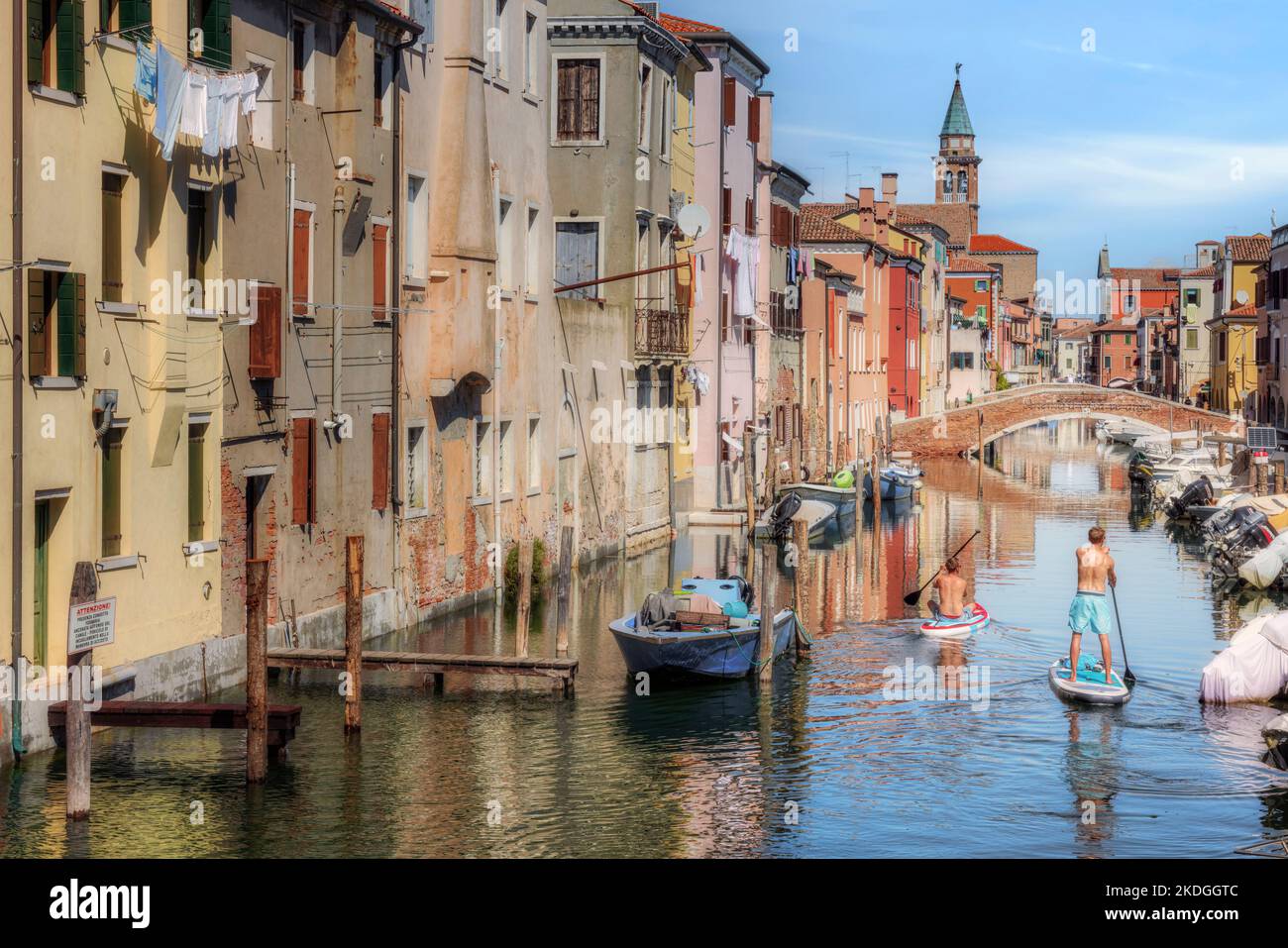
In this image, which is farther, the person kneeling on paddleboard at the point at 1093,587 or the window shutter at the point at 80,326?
the person kneeling on paddleboard at the point at 1093,587

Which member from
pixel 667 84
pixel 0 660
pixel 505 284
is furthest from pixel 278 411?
pixel 667 84

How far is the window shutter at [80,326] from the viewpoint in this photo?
740 inches

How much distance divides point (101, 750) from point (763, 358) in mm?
38254

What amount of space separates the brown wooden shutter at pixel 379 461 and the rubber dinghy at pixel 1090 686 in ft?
32.6

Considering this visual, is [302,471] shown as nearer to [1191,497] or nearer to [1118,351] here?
[1191,497]

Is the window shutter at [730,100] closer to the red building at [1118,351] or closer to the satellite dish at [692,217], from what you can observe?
the satellite dish at [692,217]

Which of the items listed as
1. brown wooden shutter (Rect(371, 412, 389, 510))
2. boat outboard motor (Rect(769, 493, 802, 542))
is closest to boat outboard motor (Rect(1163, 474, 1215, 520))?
boat outboard motor (Rect(769, 493, 802, 542))

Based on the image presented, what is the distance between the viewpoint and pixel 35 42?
1806 cm

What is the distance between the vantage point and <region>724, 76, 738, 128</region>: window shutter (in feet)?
161

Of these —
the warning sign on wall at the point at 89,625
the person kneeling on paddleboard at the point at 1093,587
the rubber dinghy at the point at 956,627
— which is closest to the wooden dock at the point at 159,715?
the warning sign on wall at the point at 89,625

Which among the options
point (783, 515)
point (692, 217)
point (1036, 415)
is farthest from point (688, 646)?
point (1036, 415)

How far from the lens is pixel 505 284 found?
32.2 meters

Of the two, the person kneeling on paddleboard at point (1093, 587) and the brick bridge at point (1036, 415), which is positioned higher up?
the brick bridge at point (1036, 415)

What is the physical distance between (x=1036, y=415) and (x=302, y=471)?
67.2 metres
